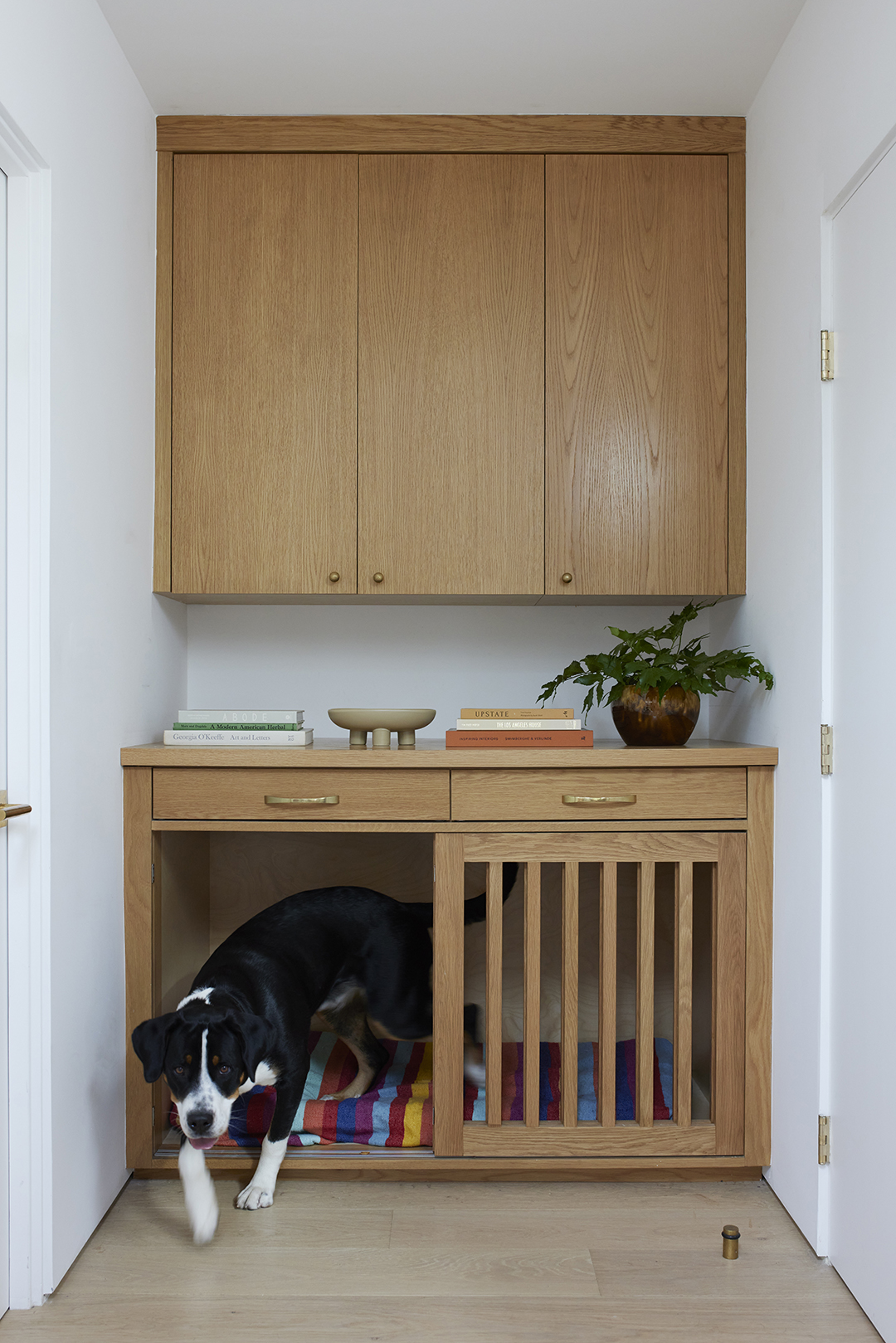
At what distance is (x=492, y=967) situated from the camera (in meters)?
1.98

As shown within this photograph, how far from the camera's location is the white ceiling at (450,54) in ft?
6.17

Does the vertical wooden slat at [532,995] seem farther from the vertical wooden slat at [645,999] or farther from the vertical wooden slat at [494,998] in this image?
the vertical wooden slat at [645,999]

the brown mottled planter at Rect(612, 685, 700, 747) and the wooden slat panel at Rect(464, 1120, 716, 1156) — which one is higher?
the brown mottled planter at Rect(612, 685, 700, 747)

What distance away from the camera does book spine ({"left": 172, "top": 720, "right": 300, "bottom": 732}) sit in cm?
204

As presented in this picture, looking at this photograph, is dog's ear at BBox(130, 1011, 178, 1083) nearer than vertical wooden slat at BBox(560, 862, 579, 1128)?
Yes

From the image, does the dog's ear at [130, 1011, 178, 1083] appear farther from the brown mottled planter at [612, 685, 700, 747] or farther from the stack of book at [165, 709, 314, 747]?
the brown mottled planter at [612, 685, 700, 747]

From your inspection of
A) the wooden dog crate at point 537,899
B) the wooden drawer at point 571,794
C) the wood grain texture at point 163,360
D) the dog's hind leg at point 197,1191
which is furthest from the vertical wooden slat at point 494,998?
the wood grain texture at point 163,360

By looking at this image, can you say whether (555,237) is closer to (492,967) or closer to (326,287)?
(326,287)

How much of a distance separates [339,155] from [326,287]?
329 mm

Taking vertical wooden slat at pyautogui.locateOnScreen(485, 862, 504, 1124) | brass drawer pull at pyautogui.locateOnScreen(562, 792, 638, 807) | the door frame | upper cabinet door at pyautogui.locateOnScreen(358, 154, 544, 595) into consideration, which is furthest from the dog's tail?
the door frame

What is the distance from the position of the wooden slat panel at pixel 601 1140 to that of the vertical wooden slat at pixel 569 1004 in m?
0.04

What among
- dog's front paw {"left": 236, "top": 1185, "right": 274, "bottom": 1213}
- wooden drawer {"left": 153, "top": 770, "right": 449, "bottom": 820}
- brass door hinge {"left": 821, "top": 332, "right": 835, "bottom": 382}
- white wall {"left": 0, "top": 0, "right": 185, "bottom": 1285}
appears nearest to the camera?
white wall {"left": 0, "top": 0, "right": 185, "bottom": 1285}

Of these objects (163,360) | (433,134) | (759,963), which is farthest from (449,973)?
(433,134)

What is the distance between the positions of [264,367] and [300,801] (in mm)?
1079
